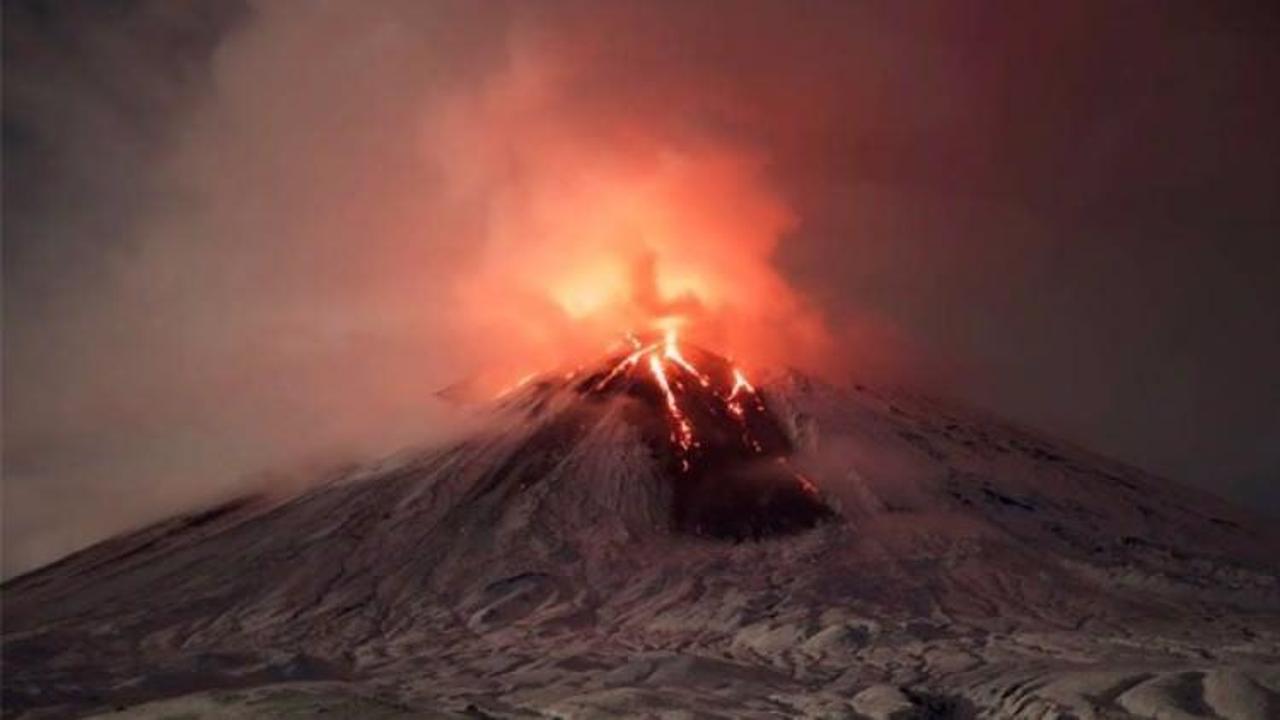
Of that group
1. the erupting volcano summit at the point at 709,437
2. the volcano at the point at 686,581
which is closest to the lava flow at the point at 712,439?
the erupting volcano summit at the point at 709,437

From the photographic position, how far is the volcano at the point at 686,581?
56094 mm

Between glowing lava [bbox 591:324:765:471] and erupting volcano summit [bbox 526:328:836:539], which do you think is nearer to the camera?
erupting volcano summit [bbox 526:328:836:539]

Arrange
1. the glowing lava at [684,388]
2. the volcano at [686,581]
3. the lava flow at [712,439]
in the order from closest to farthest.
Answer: the volcano at [686,581] → the lava flow at [712,439] → the glowing lava at [684,388]

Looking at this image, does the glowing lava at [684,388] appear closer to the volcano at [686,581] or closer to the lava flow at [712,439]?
the lava flow at [712,439]

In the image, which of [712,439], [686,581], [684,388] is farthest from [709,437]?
[686,581]

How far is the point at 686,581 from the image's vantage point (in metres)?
83.3

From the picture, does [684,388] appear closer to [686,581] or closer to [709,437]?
[709,437]

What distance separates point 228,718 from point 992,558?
57361mm

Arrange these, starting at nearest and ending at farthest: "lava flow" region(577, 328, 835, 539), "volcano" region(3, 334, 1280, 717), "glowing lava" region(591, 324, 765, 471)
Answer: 1. "volcano" region(3, 334, 1280, 717)
2. "lava flow" region(577, 328, 835, 539)
3. "glowing lava" region(591, 324, 765, 471)

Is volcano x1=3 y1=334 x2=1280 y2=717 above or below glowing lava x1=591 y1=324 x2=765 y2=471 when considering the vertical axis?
below

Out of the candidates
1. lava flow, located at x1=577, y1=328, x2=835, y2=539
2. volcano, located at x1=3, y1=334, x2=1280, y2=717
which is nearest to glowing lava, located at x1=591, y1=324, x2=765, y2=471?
lava flow, located at x1=577, y1=328, x2=835, y2=539

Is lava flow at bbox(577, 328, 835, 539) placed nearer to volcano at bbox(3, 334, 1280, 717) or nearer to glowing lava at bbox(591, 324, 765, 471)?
glowing lava at bbox(591, 324, 765, 471)

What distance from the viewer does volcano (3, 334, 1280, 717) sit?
5609 centimetres

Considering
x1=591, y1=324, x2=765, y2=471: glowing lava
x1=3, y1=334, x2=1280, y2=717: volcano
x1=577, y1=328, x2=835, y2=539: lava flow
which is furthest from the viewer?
x1=591, y1=324, x2=765, y2=471: glowing lava
